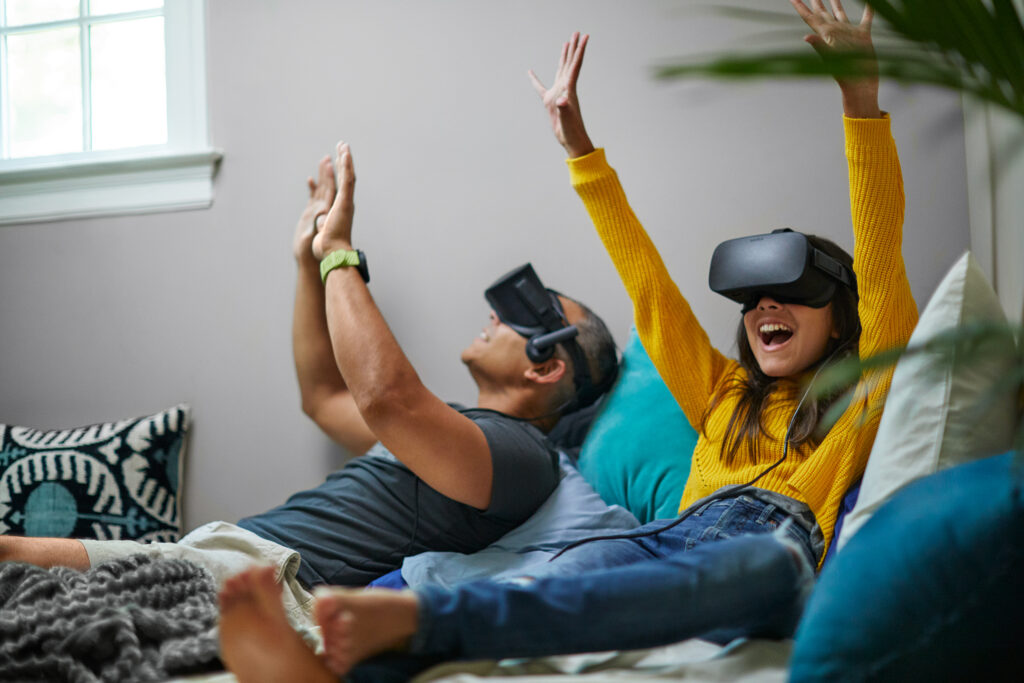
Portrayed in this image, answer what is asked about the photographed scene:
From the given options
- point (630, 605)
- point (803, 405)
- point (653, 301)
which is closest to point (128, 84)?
point (653, 301)

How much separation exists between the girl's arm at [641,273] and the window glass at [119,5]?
1.33 meters

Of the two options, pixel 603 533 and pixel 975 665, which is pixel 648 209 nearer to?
pixel 603 533

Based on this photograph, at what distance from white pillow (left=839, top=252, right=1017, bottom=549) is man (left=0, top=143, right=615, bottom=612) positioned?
2.11ft

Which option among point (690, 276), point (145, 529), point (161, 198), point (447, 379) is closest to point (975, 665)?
point (690, 276)

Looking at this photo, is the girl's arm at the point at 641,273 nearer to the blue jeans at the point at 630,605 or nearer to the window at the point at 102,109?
the blue jeans at the point at 630,605

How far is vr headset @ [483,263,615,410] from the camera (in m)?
1.77

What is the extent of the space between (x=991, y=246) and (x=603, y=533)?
901 millimetres

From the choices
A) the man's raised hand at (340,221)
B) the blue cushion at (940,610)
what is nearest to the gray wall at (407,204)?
the man's raised hand at (340,221)

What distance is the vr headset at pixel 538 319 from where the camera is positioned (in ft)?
5.82

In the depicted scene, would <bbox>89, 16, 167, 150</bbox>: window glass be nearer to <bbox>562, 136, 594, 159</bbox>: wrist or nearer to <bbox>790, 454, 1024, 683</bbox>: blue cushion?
<bbox>562, 136, 594, 159</bbox>: wrist

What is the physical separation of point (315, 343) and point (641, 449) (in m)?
0.84

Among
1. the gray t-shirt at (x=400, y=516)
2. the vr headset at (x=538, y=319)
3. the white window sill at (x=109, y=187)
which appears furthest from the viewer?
the white window sill at (x=109, y=187)

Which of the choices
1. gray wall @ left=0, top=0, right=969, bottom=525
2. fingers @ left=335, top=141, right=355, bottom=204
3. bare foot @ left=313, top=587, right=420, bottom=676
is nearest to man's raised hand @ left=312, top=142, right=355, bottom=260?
fingers @ left=335, top=141, right=355, bottom=204

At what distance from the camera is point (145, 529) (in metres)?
2.03
